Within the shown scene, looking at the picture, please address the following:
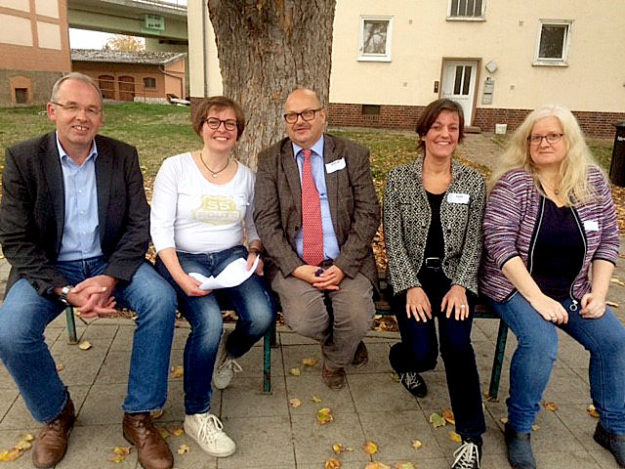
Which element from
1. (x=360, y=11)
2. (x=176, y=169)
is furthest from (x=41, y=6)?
(x=176, y=169)

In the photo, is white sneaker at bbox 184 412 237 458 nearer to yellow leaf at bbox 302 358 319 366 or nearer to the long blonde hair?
yellow leaf at bbox 302 358 319 366

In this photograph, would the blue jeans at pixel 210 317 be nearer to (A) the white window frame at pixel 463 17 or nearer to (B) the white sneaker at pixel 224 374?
(B) the white sneaker at pixel 224 374

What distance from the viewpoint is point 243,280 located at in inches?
111

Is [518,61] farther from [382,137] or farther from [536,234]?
[536,234]

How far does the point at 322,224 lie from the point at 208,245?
67 centimetres

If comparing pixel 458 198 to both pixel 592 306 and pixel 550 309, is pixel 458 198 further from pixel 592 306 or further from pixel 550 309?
pixel 592 306

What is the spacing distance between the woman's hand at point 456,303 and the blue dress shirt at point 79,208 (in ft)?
6.27

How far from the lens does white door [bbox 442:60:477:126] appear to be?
17.0m

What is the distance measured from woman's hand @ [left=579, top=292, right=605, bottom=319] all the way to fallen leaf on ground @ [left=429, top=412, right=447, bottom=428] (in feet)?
3.07

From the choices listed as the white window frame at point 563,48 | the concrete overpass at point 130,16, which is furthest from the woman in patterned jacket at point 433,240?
the concrete overpass at point 130,16

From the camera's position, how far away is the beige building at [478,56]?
53.1 ft

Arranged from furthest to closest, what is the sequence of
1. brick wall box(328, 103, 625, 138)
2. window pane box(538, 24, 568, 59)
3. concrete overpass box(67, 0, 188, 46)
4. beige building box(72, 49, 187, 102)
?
1. beige building box(72, 49, 187, 102)
2. concrete overpass box(67, 0, 188, 46)
3. brick wall box(328, 103, 625, 138)
4. window pane box(538, 24, 568, 59)

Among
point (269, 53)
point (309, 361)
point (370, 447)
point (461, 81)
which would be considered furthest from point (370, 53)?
point (370, 447)

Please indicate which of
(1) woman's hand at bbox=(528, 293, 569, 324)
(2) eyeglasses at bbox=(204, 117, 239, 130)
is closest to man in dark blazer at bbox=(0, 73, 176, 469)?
(2) eyeglasses at bbox=(204, 117, 239, 130)
